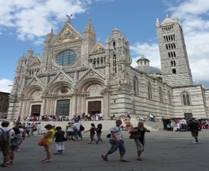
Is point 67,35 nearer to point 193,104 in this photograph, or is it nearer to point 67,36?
point 67,36

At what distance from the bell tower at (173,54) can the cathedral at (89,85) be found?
4486 millimetres

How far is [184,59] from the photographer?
49.9 metres

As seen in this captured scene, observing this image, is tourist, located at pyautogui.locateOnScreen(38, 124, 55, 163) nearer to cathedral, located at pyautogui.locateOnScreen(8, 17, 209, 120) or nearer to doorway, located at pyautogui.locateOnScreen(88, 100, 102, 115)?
cathedral, located at pyautogui.locateOnScreen(8, 17, 209, 120)

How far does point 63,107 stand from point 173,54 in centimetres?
3395

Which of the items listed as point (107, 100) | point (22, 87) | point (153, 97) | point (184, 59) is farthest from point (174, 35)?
point (22, 87)

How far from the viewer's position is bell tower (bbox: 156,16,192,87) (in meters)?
48.4

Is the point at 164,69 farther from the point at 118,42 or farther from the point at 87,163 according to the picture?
the point at 87,163

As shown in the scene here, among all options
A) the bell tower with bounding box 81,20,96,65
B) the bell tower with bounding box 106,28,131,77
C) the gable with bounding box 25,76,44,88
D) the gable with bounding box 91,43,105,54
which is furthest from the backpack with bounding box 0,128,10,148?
the gable with bounding box 25,76,44,88

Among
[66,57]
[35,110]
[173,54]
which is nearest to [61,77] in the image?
[66,57]

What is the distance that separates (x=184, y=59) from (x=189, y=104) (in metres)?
12.4

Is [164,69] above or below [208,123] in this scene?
above

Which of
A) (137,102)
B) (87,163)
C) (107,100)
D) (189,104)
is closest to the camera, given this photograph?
(87,163)

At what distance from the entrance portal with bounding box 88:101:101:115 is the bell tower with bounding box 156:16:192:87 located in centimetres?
2504

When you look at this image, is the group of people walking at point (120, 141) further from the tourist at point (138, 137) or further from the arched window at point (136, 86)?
the arched window at point (136, 86)
